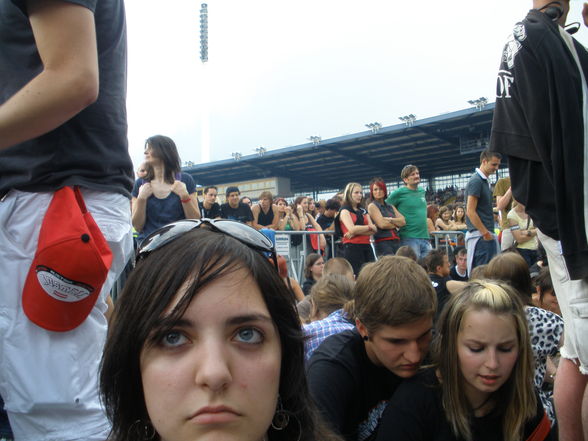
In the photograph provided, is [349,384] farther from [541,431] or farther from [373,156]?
[373,156]

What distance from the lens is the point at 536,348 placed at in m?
2.81

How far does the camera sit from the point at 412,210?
24.5ft

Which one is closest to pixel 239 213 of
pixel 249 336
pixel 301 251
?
pixel 301 251

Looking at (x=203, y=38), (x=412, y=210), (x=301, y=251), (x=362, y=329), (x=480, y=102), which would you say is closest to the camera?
(x=362, y=329)

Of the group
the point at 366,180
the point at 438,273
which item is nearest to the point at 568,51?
the point at 438,273

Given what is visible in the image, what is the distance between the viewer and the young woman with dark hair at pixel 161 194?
3.95 meters

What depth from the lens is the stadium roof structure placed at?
27828 mm

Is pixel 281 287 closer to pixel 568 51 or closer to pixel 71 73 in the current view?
pixel 71 73

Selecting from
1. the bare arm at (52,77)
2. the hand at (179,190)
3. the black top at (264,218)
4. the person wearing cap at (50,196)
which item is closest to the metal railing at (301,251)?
the black top at (264,218)

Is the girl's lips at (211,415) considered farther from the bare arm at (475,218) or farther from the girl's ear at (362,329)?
the bare arm at (475,218)

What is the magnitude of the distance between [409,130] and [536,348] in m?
27.5

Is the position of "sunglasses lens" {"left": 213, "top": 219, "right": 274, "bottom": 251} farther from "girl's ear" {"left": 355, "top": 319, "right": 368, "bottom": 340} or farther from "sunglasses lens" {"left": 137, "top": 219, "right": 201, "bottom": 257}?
"girl's ear" {"left": 355, "top": 319, "right": 368, "bottom": 340}

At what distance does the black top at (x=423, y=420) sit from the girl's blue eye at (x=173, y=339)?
126 cm

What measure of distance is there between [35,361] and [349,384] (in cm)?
121
